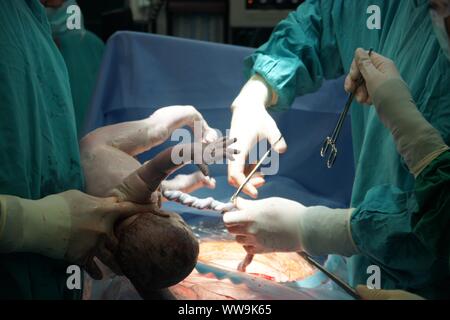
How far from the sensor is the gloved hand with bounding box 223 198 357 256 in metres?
1.08

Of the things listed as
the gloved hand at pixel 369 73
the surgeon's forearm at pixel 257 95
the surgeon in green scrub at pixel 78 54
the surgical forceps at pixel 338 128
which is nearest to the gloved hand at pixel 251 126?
the surgeon's forearm at pixel 257 95

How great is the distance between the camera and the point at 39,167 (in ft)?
2.95

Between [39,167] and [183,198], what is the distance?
0.34 m

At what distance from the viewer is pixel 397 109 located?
963 millimetres

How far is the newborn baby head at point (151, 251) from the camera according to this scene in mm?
911

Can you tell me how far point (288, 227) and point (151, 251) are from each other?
35cm

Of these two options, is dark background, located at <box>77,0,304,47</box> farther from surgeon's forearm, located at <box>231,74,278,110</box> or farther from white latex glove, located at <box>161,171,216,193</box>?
white latex glove, located at <box>161,171,216,193</box>

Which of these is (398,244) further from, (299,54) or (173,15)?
(173,15)

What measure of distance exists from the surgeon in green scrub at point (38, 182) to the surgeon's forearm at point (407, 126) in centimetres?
48

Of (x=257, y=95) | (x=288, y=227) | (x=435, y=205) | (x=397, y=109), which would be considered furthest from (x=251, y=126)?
(x=435, y=205)

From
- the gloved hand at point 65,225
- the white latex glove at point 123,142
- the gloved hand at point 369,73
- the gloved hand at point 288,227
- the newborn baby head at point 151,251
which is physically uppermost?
the gloved hand at point 369,73

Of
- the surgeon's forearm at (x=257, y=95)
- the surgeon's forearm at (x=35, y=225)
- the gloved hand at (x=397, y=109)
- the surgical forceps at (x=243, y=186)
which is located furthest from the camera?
the surgeon's forearm at (x=257, y=95)

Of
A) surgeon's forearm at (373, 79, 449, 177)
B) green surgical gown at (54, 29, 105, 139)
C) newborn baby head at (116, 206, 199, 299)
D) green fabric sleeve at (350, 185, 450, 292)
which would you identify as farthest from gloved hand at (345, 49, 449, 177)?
green surgical gown at (54, 29, 105, 139)

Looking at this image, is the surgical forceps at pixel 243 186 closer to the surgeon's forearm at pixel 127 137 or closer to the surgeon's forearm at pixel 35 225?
the surgeon's forearm at pixel 127 137
